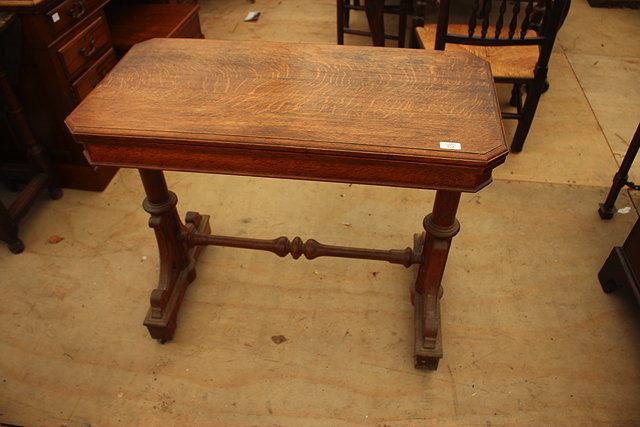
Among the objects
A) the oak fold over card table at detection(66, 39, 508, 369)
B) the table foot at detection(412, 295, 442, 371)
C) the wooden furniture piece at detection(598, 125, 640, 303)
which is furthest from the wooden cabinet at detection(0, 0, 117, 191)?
the wooden furniture piece at detection(598, 125, 640, 303)

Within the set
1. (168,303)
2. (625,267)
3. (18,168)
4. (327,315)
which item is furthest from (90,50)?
(625,267)

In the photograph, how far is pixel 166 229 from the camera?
193 centimetres

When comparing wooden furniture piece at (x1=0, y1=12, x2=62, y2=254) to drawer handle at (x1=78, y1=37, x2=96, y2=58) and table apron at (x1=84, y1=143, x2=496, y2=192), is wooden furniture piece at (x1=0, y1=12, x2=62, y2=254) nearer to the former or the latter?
drawer handle at (x1=78, y1=37, x2=96, y2=58)

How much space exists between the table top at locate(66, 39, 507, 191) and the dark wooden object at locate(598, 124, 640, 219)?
3.44ft

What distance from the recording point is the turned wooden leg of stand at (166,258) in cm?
182

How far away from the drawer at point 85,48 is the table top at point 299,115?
732 millimetres

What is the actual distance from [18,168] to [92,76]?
1.97ft

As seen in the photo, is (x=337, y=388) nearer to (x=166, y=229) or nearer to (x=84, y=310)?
(x=166, y=229)

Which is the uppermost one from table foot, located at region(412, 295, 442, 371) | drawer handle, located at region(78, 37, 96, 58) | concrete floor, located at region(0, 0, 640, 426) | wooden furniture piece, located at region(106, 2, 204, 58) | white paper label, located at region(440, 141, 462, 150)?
white paper label, located at region(440, 141, 462, 150)

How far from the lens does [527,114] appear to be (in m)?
2.65

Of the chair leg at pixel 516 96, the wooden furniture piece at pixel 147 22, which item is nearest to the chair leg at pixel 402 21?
the chair leg at pixel 516 96

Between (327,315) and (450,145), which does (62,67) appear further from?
(450,145)

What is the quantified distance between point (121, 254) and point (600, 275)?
2.05 meters

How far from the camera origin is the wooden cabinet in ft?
6.91
